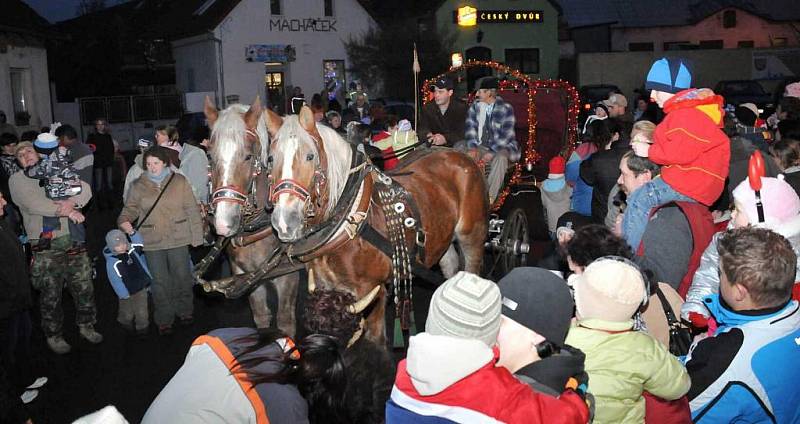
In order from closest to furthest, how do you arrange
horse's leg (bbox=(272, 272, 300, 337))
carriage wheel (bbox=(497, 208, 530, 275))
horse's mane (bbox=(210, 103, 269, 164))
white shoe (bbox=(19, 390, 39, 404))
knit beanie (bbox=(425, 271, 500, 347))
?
knit beanie (bbox=(425, 271, 500, 347)), horse's mane (bbox=(210, 103, 269, 164)), white shoe (bbox=(19, 390, 39, 404)), horse's leg (bbox=(272, 272, 300, 337)), carriage wheel (bbox=(497, 208, 530, 275))

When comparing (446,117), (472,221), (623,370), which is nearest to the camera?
(623,370)

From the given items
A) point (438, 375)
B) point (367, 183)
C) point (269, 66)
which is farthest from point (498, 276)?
point (269, 66)

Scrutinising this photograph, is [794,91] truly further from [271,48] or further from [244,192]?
[271,48]

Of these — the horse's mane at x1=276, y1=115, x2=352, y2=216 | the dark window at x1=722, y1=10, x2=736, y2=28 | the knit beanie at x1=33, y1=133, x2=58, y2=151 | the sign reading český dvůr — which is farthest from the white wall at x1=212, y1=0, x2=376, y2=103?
the horse's mane at x1=276, y1=115, x2=352, y2=216

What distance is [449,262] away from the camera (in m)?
7.24

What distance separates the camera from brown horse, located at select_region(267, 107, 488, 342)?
5.04 meters

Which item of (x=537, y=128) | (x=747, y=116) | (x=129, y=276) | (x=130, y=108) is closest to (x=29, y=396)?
(x=129, y=276)

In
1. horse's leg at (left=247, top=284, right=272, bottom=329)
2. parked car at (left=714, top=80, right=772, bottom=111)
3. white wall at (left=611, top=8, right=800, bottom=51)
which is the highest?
white wall at (left=611, top=8, right=800, bottom=51)

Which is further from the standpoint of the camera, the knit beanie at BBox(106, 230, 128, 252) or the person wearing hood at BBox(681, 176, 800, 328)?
the knit beanie at BBox(106, 230, 128, 252)

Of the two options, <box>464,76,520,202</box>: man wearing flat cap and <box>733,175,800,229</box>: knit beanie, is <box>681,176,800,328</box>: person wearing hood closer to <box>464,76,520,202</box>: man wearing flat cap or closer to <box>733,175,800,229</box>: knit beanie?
<box>733,175,800,229</box>: knit beanie

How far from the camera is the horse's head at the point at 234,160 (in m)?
5.57

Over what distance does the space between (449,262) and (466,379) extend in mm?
4929

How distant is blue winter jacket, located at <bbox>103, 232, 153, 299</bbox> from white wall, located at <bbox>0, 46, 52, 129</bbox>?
13618 millimetres

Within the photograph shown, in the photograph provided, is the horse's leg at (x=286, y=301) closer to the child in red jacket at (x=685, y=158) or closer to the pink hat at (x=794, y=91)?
the child in red jacket at (x=685, y=158)
